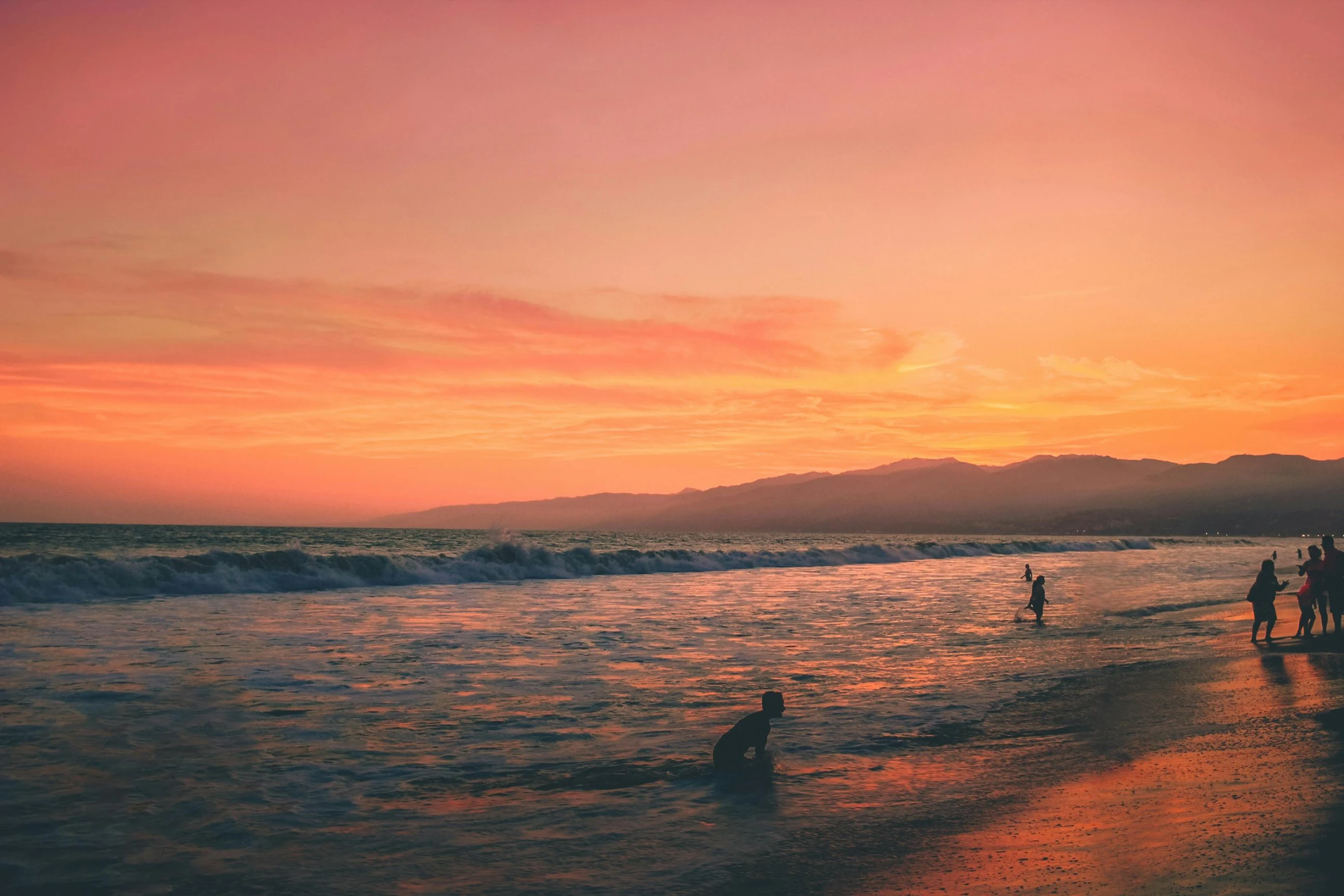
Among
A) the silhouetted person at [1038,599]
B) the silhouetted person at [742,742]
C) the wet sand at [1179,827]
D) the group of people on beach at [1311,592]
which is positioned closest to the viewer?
the wet sand at [1179,827]

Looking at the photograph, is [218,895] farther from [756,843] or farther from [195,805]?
[756,843]

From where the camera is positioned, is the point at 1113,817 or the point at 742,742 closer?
the point at 1113,817

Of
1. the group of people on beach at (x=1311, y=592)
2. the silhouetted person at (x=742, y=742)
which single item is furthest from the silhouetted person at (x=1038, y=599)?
the silhouetted person at (x=742, y=742)

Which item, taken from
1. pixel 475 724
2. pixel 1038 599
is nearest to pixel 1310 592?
pixel 1038 599

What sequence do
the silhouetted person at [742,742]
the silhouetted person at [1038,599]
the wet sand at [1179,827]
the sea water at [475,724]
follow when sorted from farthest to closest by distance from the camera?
the silhouetted person at [1038,599] < the silhouetted person at [742,742] < the sea water at [475,724] < the wet sand at [1179,827]

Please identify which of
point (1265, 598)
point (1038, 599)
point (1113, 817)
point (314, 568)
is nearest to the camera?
point (1113, 817)

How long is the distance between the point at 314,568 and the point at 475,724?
32407 mm

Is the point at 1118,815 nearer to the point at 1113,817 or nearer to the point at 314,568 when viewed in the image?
the point at 1113,817

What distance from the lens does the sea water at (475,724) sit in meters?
6.55

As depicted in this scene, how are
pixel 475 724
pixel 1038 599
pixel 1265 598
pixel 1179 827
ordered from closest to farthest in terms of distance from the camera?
pixel 1179 827 → pixel 475 724 → pixel 1265 598 → pixel 1038 599

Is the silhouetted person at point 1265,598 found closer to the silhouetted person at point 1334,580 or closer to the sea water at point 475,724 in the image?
the silhouetted person at point 1334,580

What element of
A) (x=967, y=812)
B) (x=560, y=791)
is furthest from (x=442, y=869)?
(x=967, y=812)

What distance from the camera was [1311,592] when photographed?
1939cm

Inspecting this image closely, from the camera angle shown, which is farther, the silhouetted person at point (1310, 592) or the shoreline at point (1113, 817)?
the silhouetted person at point (1310, 592)
